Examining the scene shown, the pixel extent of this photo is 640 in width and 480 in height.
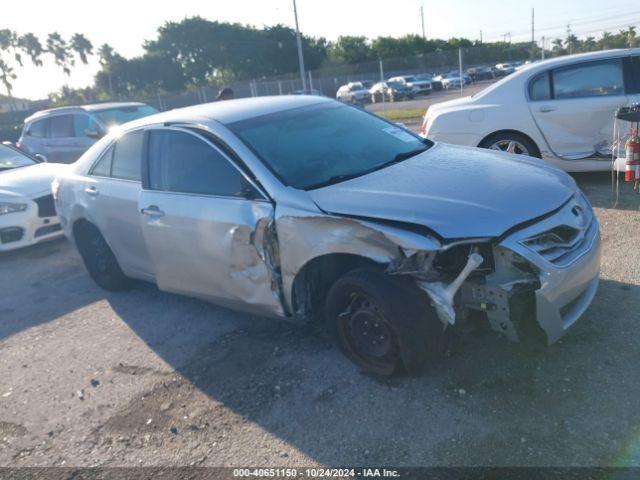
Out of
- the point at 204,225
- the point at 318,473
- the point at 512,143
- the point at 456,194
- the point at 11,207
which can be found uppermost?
the point at 456,194

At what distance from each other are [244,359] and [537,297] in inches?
77.6

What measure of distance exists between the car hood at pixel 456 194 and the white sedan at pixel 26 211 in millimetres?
4859

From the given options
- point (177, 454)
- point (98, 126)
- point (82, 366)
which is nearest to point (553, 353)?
point (177, 454)

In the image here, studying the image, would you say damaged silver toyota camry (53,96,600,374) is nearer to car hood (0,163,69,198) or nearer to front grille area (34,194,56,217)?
front grille area (34,194,56,217)

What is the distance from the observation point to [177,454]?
304cm

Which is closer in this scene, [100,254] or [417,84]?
[100,254]

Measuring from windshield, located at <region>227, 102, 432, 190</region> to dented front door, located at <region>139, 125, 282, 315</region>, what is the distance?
27 centimetres

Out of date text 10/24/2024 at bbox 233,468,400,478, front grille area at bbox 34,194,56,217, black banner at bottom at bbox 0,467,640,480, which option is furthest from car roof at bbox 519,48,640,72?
front grille area at bbox 34,194,56,217

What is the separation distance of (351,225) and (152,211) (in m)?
1.83

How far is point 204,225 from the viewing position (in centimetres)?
390

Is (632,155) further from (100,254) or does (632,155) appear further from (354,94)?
(354,94)

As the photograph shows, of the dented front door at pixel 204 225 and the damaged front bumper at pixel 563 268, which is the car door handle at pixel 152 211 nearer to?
the dented front door at pixel 204 225

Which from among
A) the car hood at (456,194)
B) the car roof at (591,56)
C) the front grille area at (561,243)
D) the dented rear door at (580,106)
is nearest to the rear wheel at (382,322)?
the car hood at (456,194)

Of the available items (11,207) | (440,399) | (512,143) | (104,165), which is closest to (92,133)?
(11,207)
